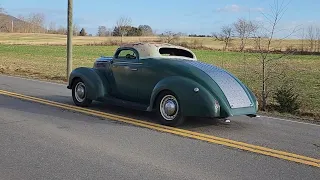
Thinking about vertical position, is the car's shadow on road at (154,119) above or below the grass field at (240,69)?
below

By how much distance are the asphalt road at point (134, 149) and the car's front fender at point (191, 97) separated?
1.17ft

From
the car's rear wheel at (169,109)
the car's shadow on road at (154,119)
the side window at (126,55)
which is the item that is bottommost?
the car's shadow on road at (154,119)

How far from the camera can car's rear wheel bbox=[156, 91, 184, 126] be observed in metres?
7.92

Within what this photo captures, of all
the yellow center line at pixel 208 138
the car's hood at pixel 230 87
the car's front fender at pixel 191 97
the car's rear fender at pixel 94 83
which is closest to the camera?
the yellow center line at pixel 208 138

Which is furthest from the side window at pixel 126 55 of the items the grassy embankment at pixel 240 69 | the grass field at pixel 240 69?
the grass field at pixel 240 69

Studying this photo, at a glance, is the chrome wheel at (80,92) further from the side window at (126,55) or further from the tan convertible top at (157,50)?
the tan convertible top at (157,50)

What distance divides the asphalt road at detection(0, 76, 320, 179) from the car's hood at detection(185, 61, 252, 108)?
52 cm

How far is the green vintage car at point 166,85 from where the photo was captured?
7660mm

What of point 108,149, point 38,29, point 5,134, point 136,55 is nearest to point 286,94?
point 136,55

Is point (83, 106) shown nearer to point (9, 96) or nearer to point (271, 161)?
point (9, 96)

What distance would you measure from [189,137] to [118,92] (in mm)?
2760

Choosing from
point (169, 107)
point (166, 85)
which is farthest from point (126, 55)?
point (169, 107)

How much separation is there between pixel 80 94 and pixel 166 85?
3011mm

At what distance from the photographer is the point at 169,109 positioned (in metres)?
8.07
